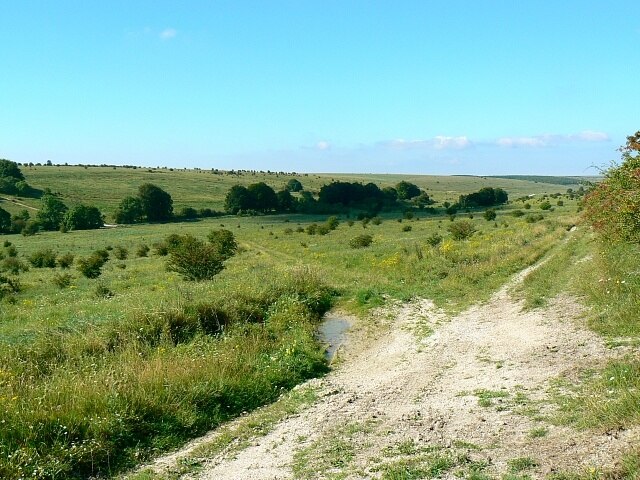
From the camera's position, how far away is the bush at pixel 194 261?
85.8 ft

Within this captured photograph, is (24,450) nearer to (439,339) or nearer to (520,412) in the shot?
(520,412)

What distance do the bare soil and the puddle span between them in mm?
385

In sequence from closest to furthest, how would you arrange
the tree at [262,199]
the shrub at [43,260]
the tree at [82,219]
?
the shrub at [43,260], the tree at [82,219], the tree at [262,199]

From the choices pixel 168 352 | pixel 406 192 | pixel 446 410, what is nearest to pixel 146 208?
pixel 406 192

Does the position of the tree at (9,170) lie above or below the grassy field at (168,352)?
above

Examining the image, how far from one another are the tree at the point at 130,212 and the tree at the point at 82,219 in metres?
4.83

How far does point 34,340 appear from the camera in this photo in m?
11.7

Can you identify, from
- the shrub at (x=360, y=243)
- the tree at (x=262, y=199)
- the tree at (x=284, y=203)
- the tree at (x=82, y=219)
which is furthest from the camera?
the tree at (x=284, y=203)

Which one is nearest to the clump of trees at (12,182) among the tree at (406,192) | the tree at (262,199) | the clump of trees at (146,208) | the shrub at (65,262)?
the clump of trees at (146,208)

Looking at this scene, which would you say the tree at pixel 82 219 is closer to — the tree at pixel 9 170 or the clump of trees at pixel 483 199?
the tree at pixel 9 170

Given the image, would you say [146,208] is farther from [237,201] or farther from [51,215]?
[237,201]

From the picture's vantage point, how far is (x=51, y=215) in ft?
282

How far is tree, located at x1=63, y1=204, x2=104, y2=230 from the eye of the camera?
83.2 m

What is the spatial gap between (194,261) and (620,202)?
18.3 meters
